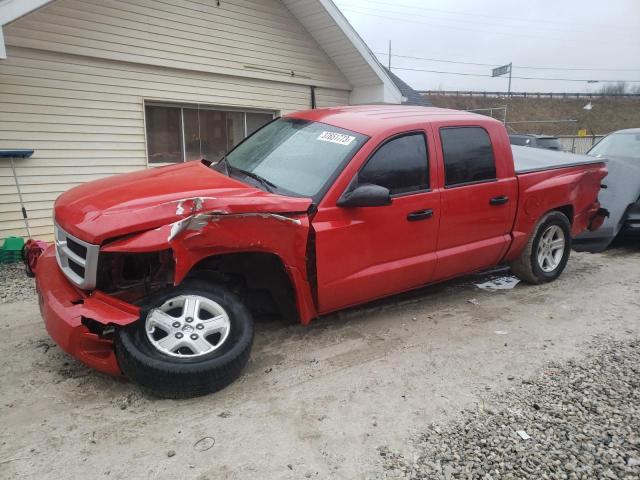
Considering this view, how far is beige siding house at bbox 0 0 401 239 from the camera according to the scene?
671 centimetres

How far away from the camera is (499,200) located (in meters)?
4.57

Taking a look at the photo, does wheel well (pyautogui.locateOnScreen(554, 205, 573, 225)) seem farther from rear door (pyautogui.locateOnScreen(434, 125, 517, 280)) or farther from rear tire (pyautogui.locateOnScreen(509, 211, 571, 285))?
rear door (pyautogui.locateOnScreen(434, 125, 517, 280))

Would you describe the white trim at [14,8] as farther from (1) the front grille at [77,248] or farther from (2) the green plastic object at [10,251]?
(1) the front grille at [77,248]

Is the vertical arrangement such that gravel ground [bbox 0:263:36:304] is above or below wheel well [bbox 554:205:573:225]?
below

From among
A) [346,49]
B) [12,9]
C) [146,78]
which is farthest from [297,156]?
[346,49]

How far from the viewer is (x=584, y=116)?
181ft

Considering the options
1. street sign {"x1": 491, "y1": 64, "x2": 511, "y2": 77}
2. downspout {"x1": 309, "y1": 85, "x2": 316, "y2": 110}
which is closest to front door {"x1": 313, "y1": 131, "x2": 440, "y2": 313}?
downspout {"x1": 309, "y1": 85, "x2": 316, "y2": 110}

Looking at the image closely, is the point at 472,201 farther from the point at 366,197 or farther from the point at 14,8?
the point at 14,8

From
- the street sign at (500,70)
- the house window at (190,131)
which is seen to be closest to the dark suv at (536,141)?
the house window at (190,131)

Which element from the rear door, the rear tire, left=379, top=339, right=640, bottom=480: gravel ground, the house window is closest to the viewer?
left=379, top=339, right=640, bottom=480: gravel ground

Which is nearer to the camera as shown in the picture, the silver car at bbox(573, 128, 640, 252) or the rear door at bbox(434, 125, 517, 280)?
the rear door at bbox(434, 125, 517, 280)

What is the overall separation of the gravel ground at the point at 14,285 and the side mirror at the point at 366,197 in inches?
141

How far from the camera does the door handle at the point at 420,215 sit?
12.8ft

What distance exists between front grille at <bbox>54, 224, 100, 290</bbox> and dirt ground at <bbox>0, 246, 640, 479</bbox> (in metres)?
0.71
